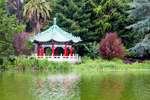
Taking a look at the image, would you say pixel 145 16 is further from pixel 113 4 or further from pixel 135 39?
pixel 113 4

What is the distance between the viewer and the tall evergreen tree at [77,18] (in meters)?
39.9

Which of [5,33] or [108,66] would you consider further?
[108,66]

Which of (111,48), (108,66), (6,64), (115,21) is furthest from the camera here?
(115,21)

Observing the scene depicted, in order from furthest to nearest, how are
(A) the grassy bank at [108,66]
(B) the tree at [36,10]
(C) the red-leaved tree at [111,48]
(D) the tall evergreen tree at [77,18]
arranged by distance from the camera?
(B) the tree at [36,10], (D) the tall evergreen tree at [77,18], (C) the red-leaved tree at [111,48], (A) the grassy bank at [108,66]

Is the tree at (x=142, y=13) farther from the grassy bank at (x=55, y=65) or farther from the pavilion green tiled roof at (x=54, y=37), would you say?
the pavilion green tiled roof at (x=54, y=37)

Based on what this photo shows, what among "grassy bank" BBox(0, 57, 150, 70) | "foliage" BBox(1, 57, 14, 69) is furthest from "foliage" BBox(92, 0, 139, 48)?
"foliage" BBox(1, 57, 14, 69)

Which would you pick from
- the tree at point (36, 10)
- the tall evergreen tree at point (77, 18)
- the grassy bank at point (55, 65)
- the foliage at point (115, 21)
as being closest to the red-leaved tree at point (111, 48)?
the grassy bank at point (55, 65)

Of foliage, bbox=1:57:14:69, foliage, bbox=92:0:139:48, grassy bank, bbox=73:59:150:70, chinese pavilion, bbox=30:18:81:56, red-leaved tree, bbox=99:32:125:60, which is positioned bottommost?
grassy bank, bbox=73:59:150:70

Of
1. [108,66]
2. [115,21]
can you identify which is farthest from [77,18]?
[108,66]

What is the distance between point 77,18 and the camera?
40.8 meters

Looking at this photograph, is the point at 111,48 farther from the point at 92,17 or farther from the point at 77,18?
the point at 92,17

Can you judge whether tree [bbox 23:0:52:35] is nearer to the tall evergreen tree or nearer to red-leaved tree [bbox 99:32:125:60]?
the tall evergreen tree

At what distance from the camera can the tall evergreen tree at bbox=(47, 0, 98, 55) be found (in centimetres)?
3991

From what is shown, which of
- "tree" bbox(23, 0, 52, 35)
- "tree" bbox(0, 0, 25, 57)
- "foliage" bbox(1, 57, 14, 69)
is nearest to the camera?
"foliage" bbox(1, 57, 14, 69)
